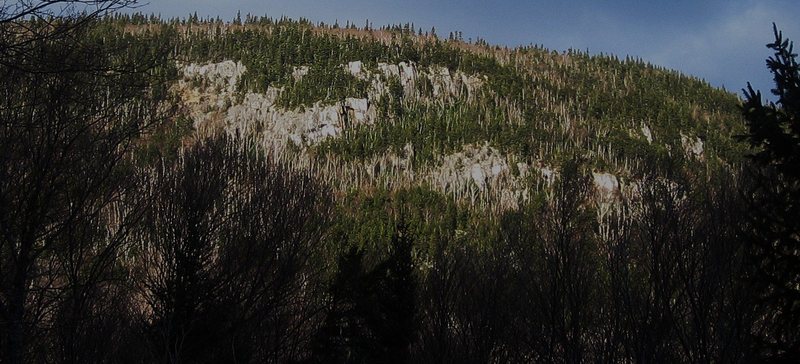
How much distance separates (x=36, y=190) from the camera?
6566 millimetres

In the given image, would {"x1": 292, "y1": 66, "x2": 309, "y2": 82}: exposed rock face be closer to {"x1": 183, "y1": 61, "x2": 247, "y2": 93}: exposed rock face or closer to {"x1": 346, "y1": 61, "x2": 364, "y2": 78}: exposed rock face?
{"x1": 346, "y1": 61, "x2": 364, "y2": 78}: exposed rock face

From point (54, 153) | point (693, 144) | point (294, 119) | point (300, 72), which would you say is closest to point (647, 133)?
point (693, 144)

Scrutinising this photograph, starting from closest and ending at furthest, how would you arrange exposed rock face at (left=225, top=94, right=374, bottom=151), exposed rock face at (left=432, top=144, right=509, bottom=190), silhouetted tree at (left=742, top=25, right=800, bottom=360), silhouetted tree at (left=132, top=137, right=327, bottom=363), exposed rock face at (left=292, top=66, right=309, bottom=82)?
silhouetted tree at (left=742, top=25, right=800, bottom=360), silhouetted tree at (left=132, top=137, right=327, bottom=363), exposed rock face at (left=432, top=144, right=509, bottom=190), exposed rock face at (left=225, top=94, right=374, bottom=151), exposed rock face at (left=292, top=66, right=309, bottom=82)

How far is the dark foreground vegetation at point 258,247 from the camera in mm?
6570

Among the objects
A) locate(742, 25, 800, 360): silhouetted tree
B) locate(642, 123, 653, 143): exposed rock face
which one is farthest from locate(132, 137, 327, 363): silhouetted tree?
locate(642, 123, 653, 143): exposed rock face

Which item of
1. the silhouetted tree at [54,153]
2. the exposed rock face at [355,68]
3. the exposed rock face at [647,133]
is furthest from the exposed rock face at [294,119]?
the silhouetted tree at [54,153]

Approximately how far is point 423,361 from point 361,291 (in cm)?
426

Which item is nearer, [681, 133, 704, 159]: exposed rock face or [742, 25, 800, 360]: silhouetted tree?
[742, 25, 800, 360]: silhouetted tree

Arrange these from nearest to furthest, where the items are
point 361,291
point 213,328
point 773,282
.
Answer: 1. point 773,282
2. point 213,328
3. point 361,291

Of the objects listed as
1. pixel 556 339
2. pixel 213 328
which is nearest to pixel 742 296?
pixel 556 339

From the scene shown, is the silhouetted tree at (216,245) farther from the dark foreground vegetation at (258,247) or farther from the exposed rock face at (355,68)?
the exposed rock face at (355,68)

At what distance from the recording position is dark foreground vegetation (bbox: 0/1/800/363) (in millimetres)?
6570

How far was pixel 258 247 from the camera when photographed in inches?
600

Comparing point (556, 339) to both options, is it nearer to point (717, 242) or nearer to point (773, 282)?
point (717, 242)
